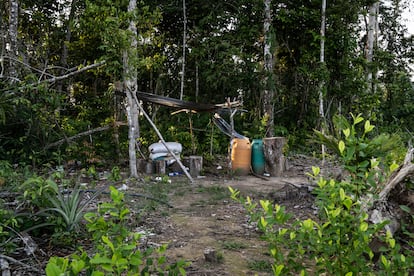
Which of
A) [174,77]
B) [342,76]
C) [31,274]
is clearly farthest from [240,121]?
[31,274]

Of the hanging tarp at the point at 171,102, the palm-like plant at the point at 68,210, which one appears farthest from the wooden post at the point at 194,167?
the palm-like plant at the point at 68,210

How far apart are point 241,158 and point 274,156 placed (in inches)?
20.9

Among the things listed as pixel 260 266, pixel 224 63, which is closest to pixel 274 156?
pixel 224 63

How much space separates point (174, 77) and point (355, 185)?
833 cm

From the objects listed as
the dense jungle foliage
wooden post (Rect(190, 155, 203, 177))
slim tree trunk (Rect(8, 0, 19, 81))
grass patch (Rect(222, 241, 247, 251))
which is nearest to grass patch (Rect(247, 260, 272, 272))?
grass patch (Rect(222, 241, 247, 251))

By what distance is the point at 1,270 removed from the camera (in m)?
1.81

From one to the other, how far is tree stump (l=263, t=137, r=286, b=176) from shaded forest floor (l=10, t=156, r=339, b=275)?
25.1 inches

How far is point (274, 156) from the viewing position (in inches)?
240

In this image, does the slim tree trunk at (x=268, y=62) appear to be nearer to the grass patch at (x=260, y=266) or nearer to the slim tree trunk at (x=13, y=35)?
the slim tree trunk at (x=13, y=35)

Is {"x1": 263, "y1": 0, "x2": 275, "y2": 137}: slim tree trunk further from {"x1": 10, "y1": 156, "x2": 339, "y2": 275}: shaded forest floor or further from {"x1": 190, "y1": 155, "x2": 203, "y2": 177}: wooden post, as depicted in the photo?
{"x1": 10, "y1": 156, "x2": 339, "y2": 275}: shaded forest floor

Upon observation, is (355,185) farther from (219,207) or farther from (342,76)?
(342,76)

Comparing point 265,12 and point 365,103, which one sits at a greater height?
point 265,12

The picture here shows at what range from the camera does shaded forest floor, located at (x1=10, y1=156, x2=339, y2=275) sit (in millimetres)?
2230

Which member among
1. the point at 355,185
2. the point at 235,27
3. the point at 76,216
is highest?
the point at 235,27
